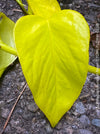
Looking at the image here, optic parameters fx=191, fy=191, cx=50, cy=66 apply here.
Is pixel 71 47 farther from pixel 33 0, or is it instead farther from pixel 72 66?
pixel 33 0

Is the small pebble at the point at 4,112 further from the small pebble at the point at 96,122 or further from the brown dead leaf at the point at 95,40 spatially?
the brown dead leaf at the point at 95,40

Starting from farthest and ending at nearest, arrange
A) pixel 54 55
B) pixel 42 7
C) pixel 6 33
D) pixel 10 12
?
1. pixel 10 12
2. pixel 6 33
3. pixel 42 7
4. pixel 54 55

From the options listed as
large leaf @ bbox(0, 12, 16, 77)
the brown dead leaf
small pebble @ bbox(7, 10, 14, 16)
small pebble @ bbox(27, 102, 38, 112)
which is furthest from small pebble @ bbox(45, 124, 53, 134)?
small pebble @ bbox(7, 10, 14, 16)

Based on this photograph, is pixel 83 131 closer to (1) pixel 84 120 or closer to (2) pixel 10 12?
(1) pixel 84 120

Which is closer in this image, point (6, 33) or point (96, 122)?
point (96, 122)

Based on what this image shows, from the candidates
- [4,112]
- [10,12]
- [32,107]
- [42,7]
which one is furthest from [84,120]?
[10,12]

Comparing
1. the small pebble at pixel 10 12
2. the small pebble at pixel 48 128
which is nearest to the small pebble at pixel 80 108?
the small pebble at pixel 48 128

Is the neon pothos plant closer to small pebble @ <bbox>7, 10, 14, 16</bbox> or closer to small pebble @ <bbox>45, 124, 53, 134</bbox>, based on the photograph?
small pebble @ <bbox>45, 124, 53, 134</bbox>

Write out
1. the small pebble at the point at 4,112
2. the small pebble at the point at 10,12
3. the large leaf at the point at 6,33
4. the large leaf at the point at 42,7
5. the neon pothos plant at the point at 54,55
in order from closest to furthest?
the neon pothos plant at the point at 54,55, the large leaf at the point at 42,7, the small pebble at the point at 4,112, the large leaf at the point at 6,33, the small pebble at the point at 10,12

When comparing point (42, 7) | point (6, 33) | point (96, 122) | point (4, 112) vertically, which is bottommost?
point (96, 122)
